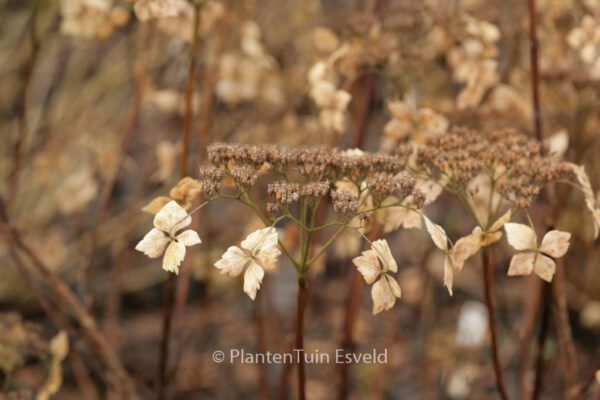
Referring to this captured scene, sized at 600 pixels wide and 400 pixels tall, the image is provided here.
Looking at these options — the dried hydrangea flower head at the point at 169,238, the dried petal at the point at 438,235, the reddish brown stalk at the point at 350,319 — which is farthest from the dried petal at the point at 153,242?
the reddish brown stalk at the point at 350,319

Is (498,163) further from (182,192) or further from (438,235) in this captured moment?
(182,192)

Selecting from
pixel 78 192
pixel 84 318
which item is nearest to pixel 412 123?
pixel 84 318

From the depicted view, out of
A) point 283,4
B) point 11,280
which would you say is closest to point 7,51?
point 11,280

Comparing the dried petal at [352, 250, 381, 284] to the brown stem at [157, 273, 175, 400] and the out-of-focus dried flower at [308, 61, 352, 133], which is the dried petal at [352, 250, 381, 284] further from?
the brown stem at [157, 273, 175, 400]

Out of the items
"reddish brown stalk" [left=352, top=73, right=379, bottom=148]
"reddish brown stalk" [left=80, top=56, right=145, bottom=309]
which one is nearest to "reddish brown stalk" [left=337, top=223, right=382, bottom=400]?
"reddish brown stalk" [left=352, top=73, right=379, bottom=148]

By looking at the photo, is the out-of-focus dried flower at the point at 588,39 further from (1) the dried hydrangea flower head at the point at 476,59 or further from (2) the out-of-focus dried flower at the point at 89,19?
(2) the out-of-focus dried flower at the point at 89,19
